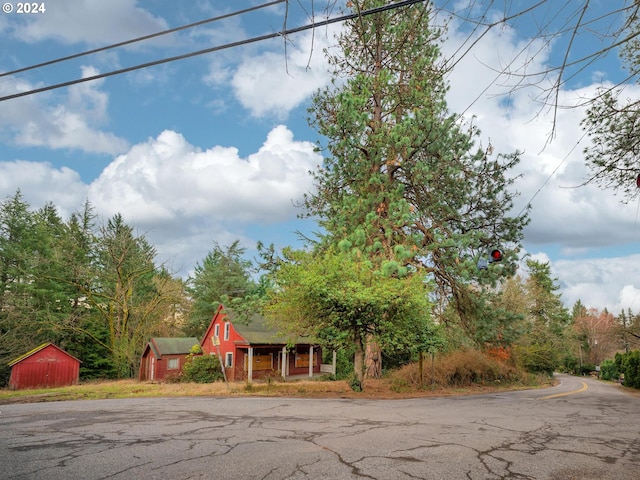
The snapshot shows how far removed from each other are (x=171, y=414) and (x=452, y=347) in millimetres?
17346

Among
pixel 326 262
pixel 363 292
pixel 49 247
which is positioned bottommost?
pixel 363 292

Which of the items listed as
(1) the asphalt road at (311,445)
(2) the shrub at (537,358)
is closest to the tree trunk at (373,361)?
(1) the asphalt road at (311,445)

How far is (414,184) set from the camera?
61.8 feet

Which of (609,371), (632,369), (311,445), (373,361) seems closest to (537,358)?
(632,369)

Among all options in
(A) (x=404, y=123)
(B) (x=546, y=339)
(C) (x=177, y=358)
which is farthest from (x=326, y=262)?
(B) (x=546, y=339)

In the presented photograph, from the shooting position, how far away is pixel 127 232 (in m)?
35.4

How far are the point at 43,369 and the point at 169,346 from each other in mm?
9083

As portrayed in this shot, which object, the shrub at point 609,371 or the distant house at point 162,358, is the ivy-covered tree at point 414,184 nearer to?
the distant house at point 162,358

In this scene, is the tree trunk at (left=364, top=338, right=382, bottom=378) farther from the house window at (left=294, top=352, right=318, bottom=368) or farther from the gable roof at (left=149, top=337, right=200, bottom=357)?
the gable roof at (left=149, top=337, right=200, bottom=357)

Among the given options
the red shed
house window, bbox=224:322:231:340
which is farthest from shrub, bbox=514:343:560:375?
the red shed

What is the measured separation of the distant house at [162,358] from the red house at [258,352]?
9.24 feet

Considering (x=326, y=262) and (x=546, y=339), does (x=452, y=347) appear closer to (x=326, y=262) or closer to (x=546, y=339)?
(x=326, y=262)

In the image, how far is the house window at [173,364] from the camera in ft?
111

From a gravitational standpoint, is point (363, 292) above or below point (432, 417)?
above
